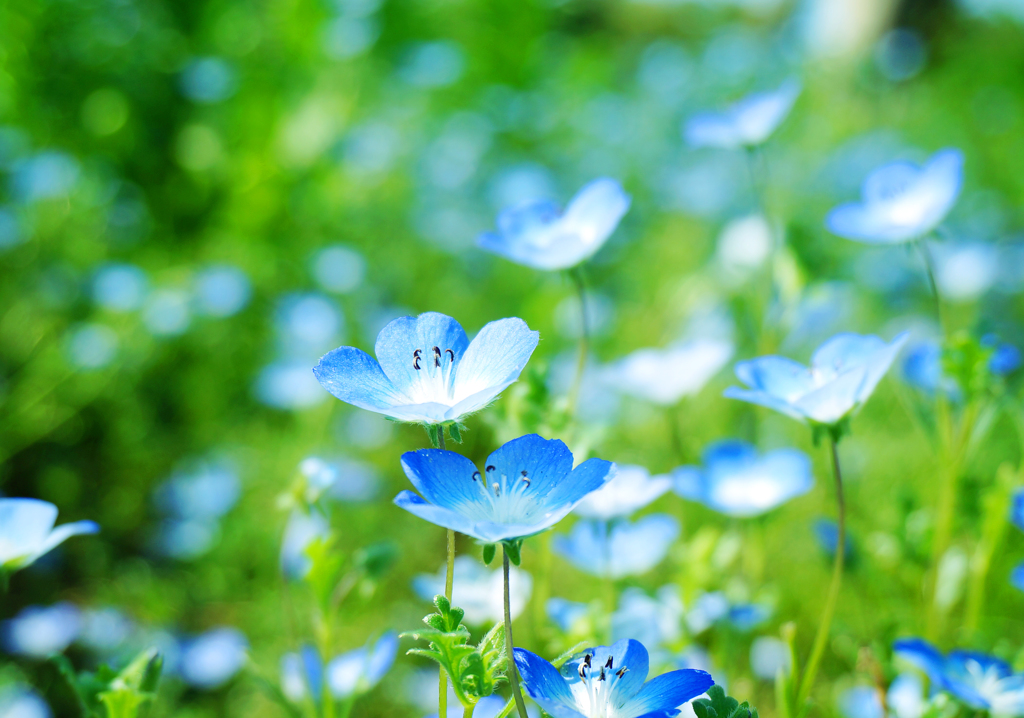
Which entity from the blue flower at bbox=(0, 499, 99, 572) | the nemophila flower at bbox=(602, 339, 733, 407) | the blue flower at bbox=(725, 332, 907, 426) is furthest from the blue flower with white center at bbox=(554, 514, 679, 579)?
the blue flower at bbox=(0, 499, 99, 572)

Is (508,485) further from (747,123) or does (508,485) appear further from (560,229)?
(747,123)

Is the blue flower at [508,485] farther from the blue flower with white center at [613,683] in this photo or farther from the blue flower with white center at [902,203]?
the blue flower with white center at [902,203]

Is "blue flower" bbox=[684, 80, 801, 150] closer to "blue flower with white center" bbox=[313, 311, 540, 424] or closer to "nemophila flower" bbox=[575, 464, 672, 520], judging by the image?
"nemophila flower" bbox=[575, 464, 672, 520]

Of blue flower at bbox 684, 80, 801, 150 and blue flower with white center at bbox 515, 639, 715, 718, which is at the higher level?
blue flower at bbox 684, 80, 801, 150

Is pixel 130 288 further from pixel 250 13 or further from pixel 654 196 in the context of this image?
pixel 654 196

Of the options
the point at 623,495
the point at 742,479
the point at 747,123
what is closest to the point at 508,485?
the point at 623,495

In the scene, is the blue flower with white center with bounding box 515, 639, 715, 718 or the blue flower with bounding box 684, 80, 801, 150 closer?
the blue flower with white center with bounding box 515, 639, 715, 718
